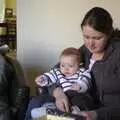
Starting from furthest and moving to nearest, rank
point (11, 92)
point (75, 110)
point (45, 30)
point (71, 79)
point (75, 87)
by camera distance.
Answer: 1. point (45, 30)
2. point (11, 92)
3. point (71, 79)
4. point (75, 87)
5. point (75, 110)

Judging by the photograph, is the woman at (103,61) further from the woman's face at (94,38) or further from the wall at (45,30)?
the wall at (45,30)

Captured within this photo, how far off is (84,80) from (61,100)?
9.7 inches

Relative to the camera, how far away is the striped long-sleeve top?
1.97m

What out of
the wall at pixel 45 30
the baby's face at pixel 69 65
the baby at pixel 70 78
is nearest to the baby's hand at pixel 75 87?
the baby at pixel 70 78

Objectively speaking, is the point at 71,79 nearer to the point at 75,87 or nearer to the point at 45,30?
the point at 75,87

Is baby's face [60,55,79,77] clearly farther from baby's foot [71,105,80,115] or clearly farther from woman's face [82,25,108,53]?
baby's foot [71,105,80,115]

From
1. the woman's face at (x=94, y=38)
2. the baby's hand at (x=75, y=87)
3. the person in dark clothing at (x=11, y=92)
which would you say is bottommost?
the person in dark clothing at (x=11, y=92)

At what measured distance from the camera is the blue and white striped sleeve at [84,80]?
1.95 m

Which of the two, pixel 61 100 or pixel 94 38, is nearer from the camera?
pixel 61 100

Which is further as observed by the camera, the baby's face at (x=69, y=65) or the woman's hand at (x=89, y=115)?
the baby's face at (x=69, y=65)

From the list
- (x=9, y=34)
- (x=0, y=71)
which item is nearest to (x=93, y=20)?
(x=0, y=71)

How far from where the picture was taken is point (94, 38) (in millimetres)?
1944

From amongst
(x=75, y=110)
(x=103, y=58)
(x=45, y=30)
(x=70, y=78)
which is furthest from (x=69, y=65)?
(x=45, y=30)

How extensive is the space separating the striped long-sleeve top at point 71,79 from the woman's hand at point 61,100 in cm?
8
